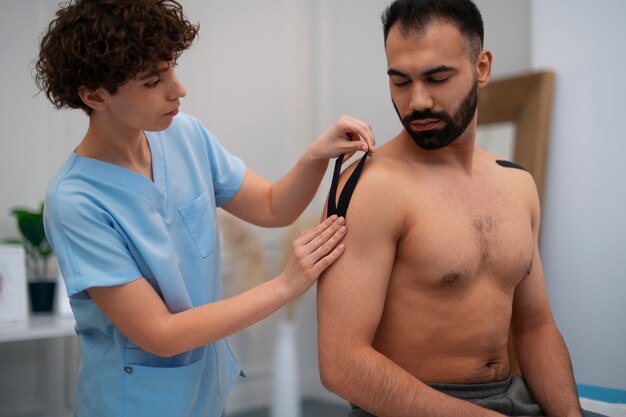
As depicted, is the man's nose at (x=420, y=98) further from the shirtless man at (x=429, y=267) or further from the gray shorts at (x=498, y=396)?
the gray shorts at (x=498, y=396)

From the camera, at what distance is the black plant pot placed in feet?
8.69

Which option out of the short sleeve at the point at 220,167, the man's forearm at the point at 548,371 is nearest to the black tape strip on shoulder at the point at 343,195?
the short sleeve at the point at 220,167

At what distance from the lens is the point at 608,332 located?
2410 millimetres

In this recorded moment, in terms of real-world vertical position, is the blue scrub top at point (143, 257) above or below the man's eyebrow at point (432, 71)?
below

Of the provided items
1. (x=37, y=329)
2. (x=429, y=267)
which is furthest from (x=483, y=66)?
(x=37, y=329)

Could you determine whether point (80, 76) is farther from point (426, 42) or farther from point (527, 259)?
point (527, 259)

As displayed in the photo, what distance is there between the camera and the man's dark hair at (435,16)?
1.30m

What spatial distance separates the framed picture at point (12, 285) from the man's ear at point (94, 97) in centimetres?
146

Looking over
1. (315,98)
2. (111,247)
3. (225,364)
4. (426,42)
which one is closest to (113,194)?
(111,247)

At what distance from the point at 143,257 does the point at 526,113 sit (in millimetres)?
1928

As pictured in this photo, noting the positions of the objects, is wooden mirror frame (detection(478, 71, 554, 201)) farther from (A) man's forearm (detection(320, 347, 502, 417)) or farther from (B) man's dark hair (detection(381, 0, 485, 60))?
(A) man's forearm (detection(320, 347, 502, 417))

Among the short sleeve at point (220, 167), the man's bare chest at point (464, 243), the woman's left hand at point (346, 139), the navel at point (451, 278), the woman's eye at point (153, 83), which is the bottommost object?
the navel at point (451, 278)

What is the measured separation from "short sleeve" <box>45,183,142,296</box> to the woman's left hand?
45 centimetres

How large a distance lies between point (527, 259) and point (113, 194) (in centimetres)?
84
